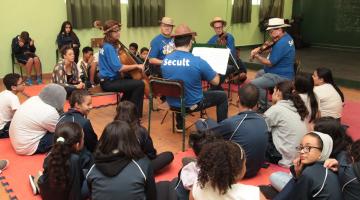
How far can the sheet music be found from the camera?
4195 millimetres

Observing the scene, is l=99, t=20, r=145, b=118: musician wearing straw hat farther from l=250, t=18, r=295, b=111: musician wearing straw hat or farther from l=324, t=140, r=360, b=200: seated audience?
l=324, t=140, r=360, b=200: seated audience

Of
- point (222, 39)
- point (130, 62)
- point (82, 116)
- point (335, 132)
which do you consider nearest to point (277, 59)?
point (222, 39)

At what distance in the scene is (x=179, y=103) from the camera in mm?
3809

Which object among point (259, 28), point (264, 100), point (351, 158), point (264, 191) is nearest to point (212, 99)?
point (264, 100)

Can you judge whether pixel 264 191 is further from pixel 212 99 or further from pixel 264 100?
pixel 264 100

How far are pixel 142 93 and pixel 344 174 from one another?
9.47 ft

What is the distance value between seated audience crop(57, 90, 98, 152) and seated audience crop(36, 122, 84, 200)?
480mm

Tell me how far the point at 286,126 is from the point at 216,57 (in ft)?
4.67

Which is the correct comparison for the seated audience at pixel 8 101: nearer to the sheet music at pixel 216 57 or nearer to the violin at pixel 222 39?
the sheet music at pixel 216 57

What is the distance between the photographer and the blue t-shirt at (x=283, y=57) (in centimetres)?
457

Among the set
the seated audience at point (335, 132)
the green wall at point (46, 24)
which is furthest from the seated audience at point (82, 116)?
the green wall at point (46, 24)

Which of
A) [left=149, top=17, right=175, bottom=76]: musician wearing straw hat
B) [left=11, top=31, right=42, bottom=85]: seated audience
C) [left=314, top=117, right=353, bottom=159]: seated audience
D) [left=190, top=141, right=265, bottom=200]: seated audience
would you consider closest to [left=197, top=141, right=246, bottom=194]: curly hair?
[left=190, top=141, right=265, bottom=200]: seated audience

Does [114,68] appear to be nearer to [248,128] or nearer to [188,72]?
[188,72]

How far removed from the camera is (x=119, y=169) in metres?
2.02
